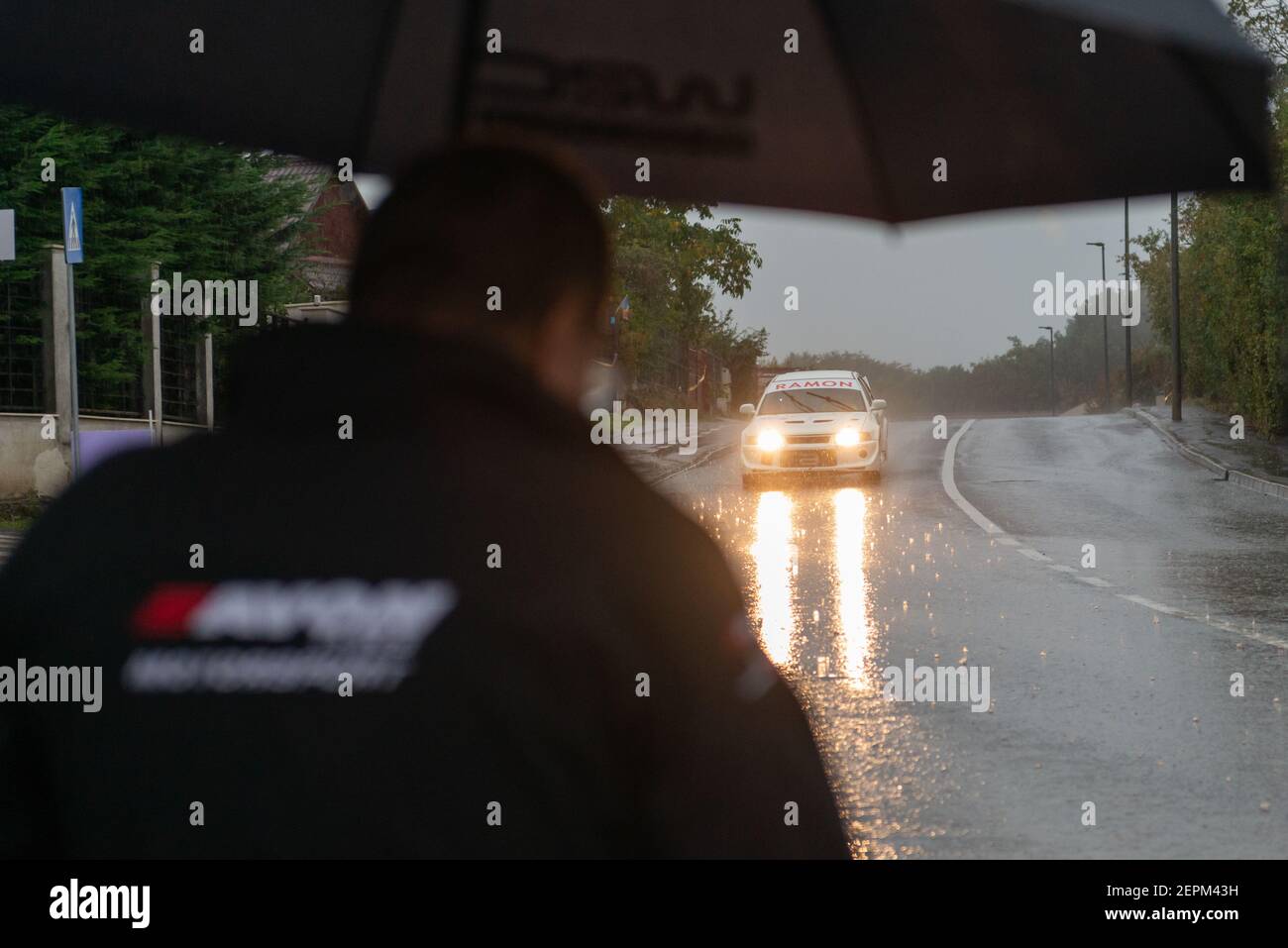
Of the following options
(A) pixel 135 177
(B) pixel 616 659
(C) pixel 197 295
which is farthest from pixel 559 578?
(C) pixel 197 295

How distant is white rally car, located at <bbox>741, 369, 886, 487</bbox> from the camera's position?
762 inches

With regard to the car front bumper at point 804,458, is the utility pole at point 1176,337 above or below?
above

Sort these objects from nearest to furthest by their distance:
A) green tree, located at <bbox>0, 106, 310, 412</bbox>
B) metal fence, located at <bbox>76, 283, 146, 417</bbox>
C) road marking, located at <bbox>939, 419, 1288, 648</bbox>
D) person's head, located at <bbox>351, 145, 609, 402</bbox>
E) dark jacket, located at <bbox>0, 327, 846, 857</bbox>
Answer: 1. dark jacket, located at <bbox>0, 327, 846, 857</bbox>
2. person's head, located at <bbox>351, 145, 609, 402</bbox>
3. road marking, located at <bbox>939, 419, 1288, 648</bbox>
4. green tree, located at <bbox>0, 106, 310, 412</bbox>
5. metal fence, located at <bbox>76, 283, 146, 417</bbox>

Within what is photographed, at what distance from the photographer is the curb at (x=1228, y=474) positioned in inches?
728

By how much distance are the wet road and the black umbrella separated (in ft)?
4.44

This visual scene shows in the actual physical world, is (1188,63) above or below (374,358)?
above

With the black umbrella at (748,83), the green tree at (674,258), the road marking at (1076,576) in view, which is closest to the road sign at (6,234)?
the green tree at (674,258)

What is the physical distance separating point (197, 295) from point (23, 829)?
21.0m

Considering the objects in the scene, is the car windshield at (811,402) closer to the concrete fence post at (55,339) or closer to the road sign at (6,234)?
the concrete fence post at (55,339)

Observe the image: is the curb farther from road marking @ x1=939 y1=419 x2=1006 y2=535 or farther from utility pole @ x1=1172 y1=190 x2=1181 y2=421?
road marking @ x1=939 y1=419 x2=1006 y2=535

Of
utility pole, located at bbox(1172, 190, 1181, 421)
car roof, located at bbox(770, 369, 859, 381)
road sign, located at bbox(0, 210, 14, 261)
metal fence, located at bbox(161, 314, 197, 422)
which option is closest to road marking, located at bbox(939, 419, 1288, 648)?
car roof, located at bbox(770, 369, 859, 381)

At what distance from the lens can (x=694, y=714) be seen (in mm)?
1253

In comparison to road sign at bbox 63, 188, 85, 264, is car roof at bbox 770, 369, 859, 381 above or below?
below
